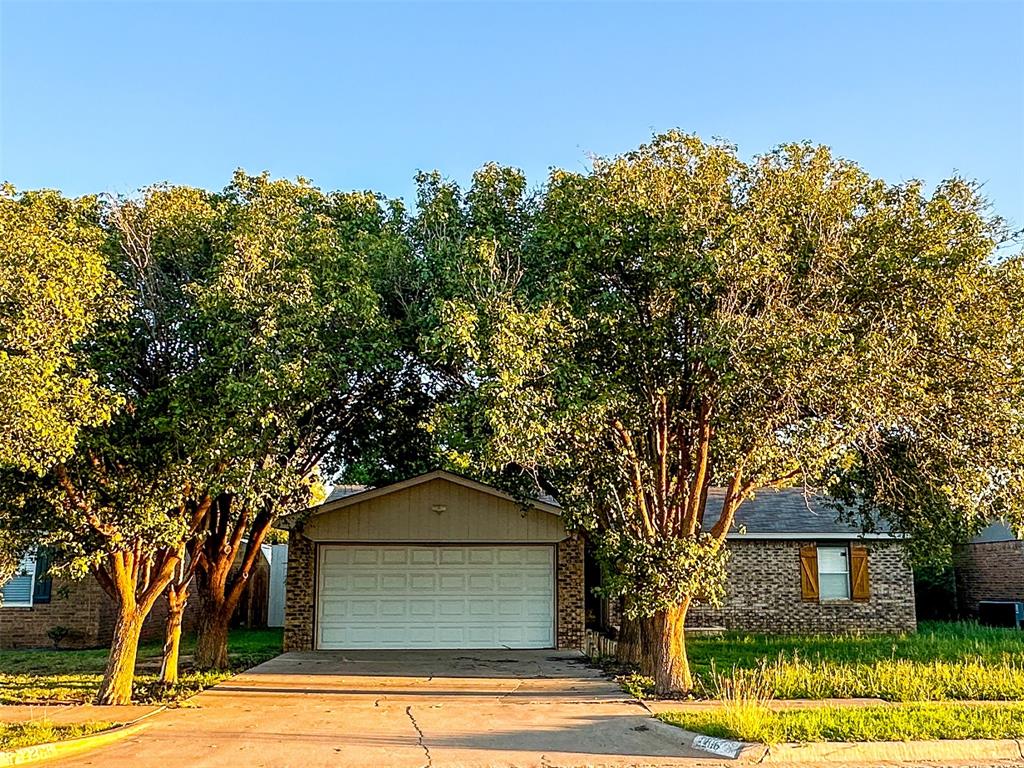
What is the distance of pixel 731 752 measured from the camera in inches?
375

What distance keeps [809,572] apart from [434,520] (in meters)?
9.47

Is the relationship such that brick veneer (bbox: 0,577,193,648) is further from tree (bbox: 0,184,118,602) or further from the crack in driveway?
the crack in driveway

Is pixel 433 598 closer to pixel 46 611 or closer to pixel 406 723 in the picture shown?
pixel 406 723

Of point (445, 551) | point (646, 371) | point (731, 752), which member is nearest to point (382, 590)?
point (445, 551)

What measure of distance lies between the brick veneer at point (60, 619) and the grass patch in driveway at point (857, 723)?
47.5 feet

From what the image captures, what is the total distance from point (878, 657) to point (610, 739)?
8029 millimetres

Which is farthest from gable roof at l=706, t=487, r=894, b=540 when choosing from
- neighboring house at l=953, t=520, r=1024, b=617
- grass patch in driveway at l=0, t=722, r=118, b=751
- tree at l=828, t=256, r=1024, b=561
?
grass patch in driveway at l=0, t=722, r=118, b=751

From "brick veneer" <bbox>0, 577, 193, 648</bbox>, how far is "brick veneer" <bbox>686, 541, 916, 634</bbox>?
13.7 metres

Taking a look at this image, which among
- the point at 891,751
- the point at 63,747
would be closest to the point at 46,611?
the point at 63,747

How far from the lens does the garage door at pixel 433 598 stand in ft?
64.0

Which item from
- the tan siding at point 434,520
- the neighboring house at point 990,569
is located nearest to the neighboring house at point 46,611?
the tan siding at point 434,520

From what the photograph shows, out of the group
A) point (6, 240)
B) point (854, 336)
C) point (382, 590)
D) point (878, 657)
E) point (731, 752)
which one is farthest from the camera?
point (382, 590)

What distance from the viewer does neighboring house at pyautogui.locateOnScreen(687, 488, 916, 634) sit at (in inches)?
880

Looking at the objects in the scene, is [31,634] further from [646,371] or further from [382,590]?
[646,371]
